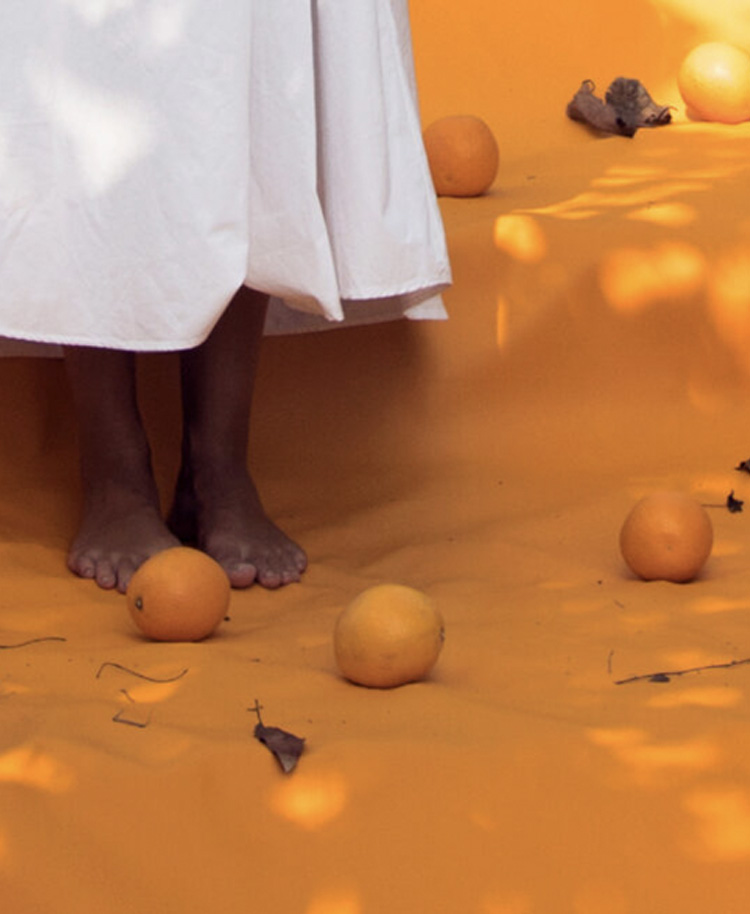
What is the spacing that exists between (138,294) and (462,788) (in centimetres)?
101

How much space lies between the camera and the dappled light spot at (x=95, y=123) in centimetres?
243

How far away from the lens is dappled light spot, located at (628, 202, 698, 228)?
3650 mm

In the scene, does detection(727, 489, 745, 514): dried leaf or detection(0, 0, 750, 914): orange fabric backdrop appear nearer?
detection(0, 0, 750, 914): orange fabric backdrop

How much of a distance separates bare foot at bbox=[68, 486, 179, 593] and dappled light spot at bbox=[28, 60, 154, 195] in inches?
27.8

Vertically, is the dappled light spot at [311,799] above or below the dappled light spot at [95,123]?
below

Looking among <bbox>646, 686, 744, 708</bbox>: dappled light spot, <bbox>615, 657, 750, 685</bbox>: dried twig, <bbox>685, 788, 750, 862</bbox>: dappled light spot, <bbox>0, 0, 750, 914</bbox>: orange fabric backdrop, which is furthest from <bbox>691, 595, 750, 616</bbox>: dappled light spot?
<bbox>685, 788, 750, 862</bbox>: dappled light spot

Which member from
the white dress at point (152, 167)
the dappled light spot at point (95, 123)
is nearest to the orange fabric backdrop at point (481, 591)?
the white dress at point (152, 167)

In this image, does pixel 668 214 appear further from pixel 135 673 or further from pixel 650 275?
pixel 135 673

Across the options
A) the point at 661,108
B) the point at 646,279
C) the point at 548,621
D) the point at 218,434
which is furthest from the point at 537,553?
the point at 661,108

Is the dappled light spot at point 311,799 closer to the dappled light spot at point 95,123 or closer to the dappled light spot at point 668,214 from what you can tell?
the dappled light spot at point 95,123

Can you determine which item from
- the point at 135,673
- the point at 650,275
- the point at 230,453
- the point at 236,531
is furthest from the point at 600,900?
the point at 650,275

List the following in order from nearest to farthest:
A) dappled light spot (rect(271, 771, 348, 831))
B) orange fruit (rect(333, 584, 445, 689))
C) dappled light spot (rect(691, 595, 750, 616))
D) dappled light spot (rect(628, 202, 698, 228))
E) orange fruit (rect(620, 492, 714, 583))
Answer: dappled light spot (rect(271, 771, 348, 831)), orange fruit (rect(333, 584, 445, 689)), dappled light spot (rect(691, 595, 750, 616)), orange fruit (rect(620, 492, 714, 583)), dappled light spot (rect(628, 202, 698, 228))

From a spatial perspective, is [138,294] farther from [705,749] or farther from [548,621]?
[705,749]

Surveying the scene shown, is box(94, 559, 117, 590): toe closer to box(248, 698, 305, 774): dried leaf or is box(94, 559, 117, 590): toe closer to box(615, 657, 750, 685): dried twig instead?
box(248, 698, 305, 774): dried leaf
